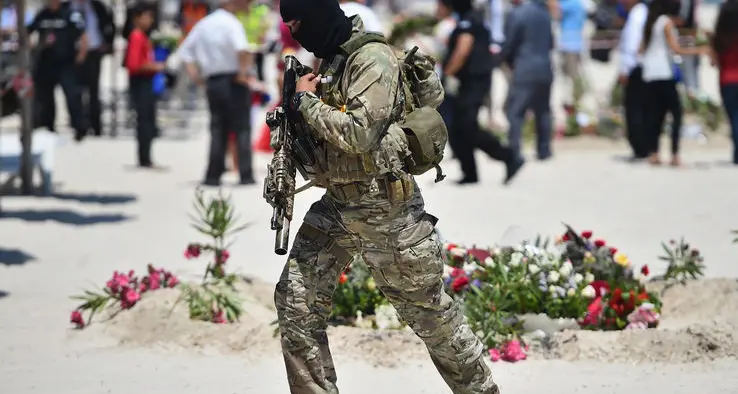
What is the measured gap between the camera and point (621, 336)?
668 cm

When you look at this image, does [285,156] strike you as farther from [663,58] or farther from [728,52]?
[728,52]

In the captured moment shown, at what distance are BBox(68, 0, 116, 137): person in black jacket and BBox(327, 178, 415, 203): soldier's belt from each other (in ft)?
37.5

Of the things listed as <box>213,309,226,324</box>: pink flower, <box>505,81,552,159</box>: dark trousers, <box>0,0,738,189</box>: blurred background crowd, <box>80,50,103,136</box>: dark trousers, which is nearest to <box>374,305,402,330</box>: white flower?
<box>213,309,226,324</box>: pink flower

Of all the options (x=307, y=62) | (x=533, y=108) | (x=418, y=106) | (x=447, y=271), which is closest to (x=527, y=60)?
(x=533, y=108)

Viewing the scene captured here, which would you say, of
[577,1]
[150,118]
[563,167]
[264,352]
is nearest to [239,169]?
[150,118]

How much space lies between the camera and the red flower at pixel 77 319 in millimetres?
7117

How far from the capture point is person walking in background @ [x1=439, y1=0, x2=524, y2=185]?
1232 cm

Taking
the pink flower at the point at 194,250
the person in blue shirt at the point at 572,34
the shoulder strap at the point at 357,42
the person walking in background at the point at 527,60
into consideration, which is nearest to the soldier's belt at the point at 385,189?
the shoulder strap at the point at 357,42

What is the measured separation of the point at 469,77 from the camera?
12375 millimetres

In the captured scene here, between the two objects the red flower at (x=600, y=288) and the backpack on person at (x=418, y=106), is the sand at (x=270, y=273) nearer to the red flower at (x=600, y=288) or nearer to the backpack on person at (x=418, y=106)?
the red flower at (x=600, y=288)

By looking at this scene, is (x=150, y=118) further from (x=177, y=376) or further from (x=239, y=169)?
(x=177, y=376)

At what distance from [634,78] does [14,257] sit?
721 centimetres

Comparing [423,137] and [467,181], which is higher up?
[423,137]

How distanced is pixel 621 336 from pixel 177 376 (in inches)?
84.0
